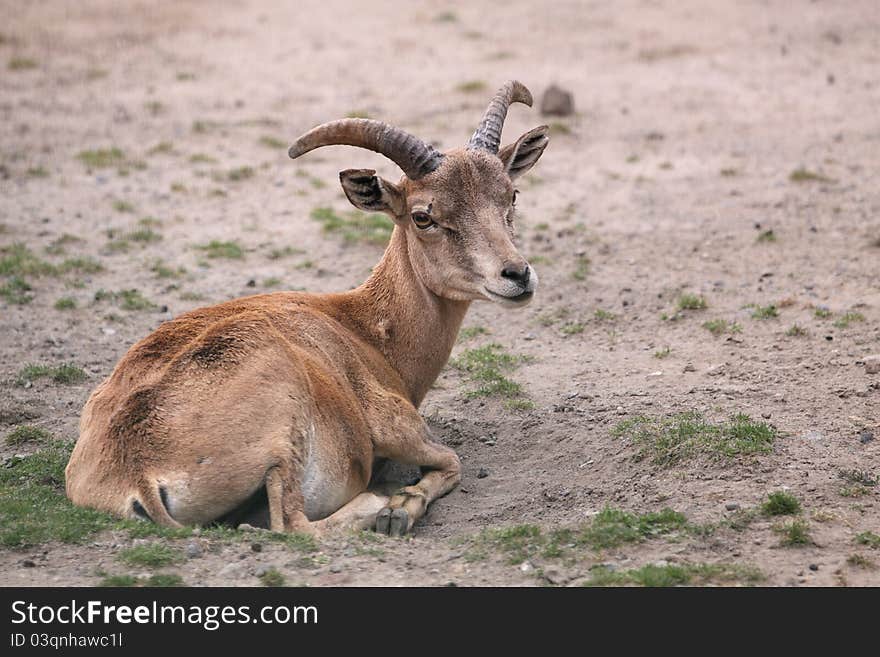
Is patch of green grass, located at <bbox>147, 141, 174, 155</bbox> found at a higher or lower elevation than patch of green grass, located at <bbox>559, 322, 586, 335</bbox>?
higher

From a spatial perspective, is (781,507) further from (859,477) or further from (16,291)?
(16,291)

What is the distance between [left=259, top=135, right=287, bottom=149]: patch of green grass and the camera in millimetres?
18672

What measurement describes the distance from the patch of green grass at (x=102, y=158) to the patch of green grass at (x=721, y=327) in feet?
31.9

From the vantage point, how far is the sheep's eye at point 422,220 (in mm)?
9690

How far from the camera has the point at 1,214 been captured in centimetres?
1617

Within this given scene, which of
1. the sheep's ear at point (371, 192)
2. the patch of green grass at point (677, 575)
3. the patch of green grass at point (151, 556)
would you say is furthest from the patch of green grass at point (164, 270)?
the patch of green grass at point (677, 575)

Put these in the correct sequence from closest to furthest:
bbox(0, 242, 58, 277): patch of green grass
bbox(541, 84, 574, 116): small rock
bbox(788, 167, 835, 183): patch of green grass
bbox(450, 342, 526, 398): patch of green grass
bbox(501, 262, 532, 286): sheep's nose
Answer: bbox(501, 262, 532, 286): sheep's nose, bbox(450, 342, 526, 398): patch of green grass, bbox(0, 242, 58, 277): patch of green grass, bbox(788, 167, 835, 183): patch of green grass, bbox(541, 84, 574, 116): small rock

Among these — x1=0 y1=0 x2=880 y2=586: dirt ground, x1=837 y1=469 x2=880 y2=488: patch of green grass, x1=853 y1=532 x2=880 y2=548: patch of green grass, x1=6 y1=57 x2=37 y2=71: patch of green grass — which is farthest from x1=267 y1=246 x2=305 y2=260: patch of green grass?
x1=6 y1=57 x2=37 y2=71: patch of green grass

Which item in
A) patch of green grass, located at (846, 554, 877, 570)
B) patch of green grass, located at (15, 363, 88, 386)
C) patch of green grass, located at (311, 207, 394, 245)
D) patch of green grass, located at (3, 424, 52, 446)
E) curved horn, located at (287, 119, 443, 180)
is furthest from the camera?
patch of green grass, located at (311, 207, 394, 245)

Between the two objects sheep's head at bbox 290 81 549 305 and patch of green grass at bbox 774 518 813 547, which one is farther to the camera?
sheep's head at bbox 290 81 549 305

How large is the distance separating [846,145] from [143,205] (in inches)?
405

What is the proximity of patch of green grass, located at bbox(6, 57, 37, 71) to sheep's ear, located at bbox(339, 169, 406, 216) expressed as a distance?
14784 mm

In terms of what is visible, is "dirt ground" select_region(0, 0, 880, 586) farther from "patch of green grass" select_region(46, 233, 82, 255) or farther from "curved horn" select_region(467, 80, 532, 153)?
"curved horn" select_region(467, 80, 532, 153)

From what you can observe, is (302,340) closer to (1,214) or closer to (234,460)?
(234,460)
